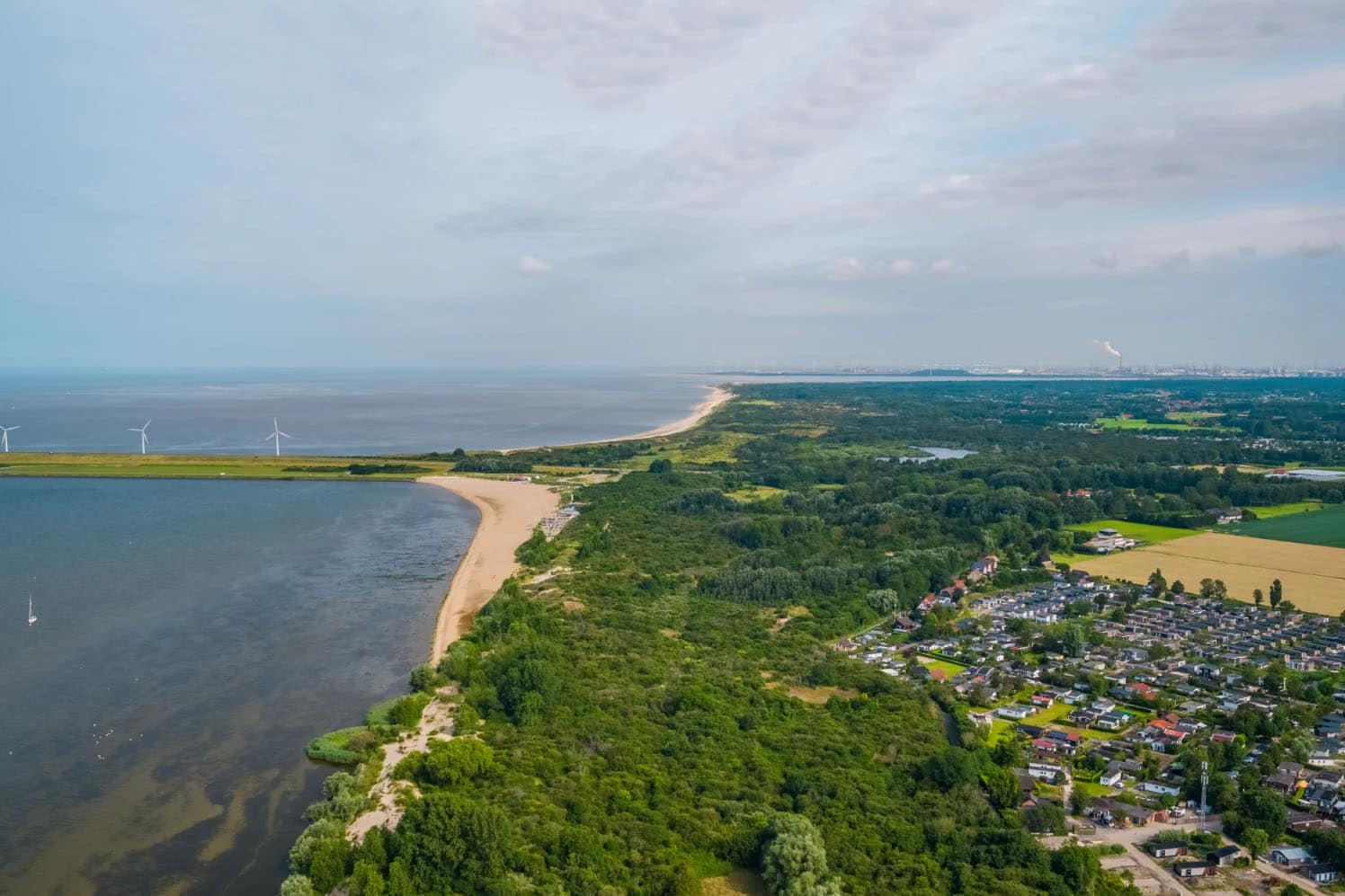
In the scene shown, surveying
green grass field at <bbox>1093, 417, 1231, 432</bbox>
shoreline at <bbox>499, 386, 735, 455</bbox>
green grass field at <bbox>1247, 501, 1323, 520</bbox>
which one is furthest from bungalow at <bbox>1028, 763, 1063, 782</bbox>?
green grass field at <bbox>1093, 417, 1231, 432</bbox>

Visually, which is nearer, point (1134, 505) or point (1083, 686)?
point (1083, 686)

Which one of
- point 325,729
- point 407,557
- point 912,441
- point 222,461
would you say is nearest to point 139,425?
point 222,461

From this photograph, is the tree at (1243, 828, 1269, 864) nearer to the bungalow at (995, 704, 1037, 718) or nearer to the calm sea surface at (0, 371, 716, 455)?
the bungalow at (995, 704, 1037, 718)

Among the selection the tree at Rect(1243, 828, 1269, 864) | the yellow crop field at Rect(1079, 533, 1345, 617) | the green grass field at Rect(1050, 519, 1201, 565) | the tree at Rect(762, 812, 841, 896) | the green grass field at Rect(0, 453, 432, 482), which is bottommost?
the tree at Rect(1243, 828, 1269, 864)

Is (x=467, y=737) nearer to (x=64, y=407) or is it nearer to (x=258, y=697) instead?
(x=258, y=697)

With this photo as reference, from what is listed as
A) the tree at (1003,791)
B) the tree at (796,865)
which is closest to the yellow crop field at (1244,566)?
the tree at (1003,791)
